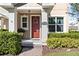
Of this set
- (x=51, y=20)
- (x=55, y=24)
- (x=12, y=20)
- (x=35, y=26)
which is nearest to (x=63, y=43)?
(x=12, y=20)

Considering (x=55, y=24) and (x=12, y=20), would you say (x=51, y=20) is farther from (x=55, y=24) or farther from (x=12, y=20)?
(x=12, y=20)

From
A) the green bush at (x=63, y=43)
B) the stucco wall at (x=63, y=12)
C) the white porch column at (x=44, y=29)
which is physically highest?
the stucco wall at (x=63, y=12)

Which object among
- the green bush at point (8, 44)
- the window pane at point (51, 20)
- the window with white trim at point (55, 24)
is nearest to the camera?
the green bush at point (8, 44)

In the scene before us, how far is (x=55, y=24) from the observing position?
2517 cm

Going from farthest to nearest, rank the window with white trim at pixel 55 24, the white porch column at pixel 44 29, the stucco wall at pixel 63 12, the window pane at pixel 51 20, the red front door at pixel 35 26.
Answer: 1. the red front door at pixel 35 26
2. the window pane at pixel 51 20
3. the window with white trim at pixel 55 24
4. the stucco wall at pixel 63 12
5. the white porch column at pixel 44 29

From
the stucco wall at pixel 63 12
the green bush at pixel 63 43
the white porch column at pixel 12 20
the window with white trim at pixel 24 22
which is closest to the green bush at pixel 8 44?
the green bush at pixel 63 43

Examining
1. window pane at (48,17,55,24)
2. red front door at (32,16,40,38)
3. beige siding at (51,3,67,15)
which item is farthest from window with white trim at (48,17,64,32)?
red front door at (32,16,40,38)

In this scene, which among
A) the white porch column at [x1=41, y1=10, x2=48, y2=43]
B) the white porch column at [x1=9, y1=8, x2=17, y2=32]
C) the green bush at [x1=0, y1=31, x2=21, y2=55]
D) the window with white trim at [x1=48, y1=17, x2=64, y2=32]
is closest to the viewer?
the green bush at [x1=0, y1=31, x2=21, y2=55]

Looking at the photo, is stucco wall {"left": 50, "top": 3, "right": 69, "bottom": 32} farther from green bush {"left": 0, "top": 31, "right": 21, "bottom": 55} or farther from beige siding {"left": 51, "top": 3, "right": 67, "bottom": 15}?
green bush {"left": 0, "top": 31, "right": 21, "bottom": 55}

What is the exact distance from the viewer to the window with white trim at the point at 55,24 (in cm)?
2506

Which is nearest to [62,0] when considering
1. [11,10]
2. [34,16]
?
[11,10]

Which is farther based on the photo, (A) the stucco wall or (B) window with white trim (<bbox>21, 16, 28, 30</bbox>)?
(B) window with white trim (<bbox>21, 16, 28, 30</bbox>)

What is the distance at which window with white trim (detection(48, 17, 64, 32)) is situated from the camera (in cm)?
2506

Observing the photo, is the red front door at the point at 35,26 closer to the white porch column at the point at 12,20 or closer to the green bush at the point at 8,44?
the white porch column at the point at 12,20
